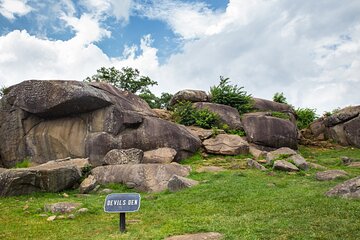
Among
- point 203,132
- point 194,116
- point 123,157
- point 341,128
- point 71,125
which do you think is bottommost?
point 123,157

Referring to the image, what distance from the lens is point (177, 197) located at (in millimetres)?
14266

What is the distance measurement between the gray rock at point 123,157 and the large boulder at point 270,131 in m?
10.8

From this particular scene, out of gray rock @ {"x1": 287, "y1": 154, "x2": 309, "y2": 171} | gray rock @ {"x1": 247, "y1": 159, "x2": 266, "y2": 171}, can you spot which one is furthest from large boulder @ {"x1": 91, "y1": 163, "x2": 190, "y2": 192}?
gray rock @ {"x1": 287, "y1": 154, "x2": 309, "y2": 171}

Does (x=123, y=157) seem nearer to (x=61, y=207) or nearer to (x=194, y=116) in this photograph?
(x=61, y=207)

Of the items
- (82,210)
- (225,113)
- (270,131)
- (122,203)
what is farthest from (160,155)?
(122,203)

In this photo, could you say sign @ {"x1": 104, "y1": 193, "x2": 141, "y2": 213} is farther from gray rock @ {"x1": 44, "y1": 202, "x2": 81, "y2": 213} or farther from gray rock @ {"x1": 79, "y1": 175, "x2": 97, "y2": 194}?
gray rock @ {"x1": 79, "y1": 175, "x2": 97, "y2": 194}

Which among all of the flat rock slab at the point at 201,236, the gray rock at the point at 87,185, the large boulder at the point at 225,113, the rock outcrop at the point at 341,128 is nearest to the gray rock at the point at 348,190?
the flat rock slab at the point at 201,236

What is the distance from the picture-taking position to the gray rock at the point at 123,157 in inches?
832

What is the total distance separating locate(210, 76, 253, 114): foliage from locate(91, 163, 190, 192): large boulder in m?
14.4

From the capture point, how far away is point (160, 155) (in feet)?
76.3

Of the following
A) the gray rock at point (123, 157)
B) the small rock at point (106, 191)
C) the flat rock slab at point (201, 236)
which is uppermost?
the gray rock at point (123, 157)

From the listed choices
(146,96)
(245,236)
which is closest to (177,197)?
(245,236)

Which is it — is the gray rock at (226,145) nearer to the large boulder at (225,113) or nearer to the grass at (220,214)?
the large boulder at (225,113)

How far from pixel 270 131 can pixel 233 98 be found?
5299mm
